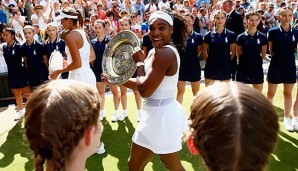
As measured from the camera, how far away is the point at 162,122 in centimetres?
284

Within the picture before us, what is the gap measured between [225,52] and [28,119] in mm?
4557

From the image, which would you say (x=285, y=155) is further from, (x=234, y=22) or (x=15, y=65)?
(x=15, y=65)

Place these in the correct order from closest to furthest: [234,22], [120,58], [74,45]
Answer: [120,58]
[74,45]
[234,22]

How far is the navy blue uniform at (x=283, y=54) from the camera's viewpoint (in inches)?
193

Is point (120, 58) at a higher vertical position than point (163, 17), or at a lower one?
lower

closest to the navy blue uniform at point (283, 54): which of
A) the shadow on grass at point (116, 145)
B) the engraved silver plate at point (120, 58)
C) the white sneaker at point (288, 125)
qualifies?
the white sneaker at point (288, 125)

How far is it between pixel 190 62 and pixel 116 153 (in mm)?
2054

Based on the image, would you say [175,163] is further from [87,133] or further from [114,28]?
[114,28]

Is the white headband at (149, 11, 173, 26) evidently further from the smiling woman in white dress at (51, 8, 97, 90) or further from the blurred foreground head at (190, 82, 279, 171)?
the blurred foreground head at (190, 82, 279, 171)

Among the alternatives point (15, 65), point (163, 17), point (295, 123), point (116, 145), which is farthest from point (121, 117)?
point (163, 17)

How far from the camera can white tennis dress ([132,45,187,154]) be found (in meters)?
2.83

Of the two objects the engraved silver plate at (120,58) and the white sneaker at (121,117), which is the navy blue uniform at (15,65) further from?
the engraved silver plate at (120,58)

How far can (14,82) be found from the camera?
237 inches

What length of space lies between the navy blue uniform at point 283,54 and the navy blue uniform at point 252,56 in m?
0.22
